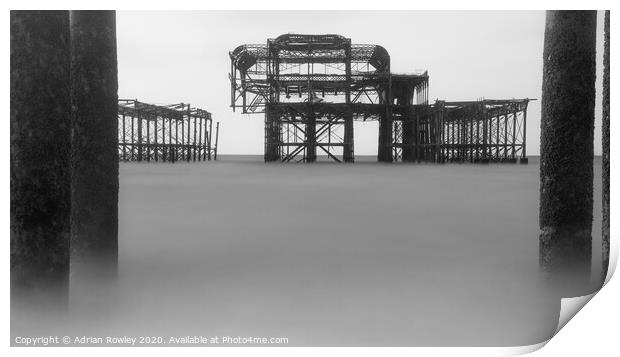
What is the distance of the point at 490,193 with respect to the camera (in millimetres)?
12336

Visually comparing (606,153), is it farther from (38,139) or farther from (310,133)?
(310,133)

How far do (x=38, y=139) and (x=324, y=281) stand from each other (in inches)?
103

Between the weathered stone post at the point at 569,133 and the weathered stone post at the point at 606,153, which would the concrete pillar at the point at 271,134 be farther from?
the weathered stone post at the point at 569,133

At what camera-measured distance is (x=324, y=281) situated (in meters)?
4.57

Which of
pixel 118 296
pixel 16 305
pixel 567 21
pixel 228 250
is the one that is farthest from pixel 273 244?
pixel 567 21

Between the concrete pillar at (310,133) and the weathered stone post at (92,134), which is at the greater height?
the concrete pillar at (310,133)

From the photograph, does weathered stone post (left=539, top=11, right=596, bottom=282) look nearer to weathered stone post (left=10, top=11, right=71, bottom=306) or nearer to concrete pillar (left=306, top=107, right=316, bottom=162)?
weathered stone post (left=10, top=11, right=71, bottom=306)

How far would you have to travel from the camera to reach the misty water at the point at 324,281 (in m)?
3.49

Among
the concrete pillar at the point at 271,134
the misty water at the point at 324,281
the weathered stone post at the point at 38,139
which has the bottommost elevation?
the misty water at the point at 324,281

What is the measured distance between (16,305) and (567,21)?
383 cm

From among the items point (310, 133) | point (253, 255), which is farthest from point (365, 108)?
point (253, 255)

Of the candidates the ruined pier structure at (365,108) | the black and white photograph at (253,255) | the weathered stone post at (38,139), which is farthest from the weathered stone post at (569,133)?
the ruined pier structure at (365,108)

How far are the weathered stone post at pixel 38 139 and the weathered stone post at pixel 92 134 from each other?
3.21ft
